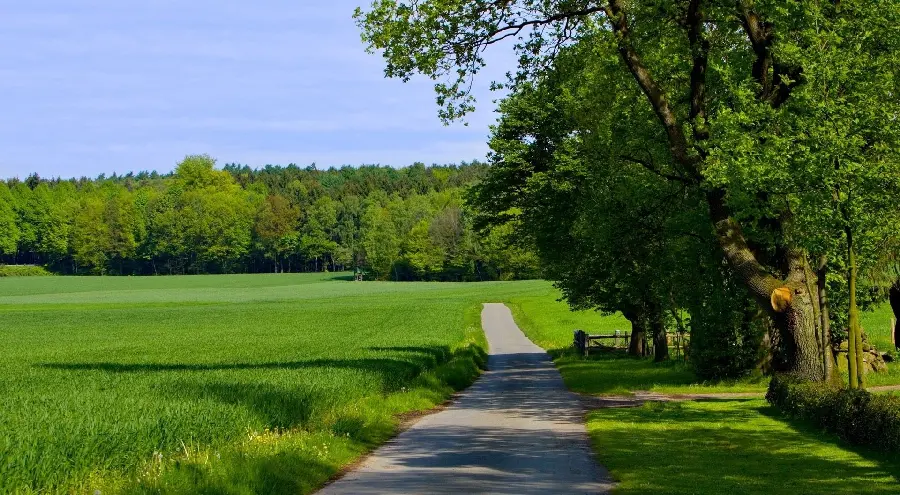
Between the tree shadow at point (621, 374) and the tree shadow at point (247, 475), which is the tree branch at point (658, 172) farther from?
the tree shadow at point (247, 475)

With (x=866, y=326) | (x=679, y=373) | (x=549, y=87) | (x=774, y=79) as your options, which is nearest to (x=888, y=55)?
(x=774, y=79)

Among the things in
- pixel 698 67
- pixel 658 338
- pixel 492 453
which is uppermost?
pixel 698 67

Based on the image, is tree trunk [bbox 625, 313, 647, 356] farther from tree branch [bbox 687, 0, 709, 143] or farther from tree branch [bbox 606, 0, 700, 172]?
tree branch [bbox 606, 0, 700, 172]

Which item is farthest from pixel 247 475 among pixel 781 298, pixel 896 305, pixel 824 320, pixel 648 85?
pixel 896 305

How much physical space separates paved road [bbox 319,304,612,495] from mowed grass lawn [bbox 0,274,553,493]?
0.81 metres

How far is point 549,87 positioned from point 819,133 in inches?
333

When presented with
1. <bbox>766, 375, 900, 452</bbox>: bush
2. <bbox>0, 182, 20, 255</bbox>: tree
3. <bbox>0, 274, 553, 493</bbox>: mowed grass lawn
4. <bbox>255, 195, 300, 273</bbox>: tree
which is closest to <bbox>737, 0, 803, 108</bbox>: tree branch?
<bbox>766, 375, 900, 452</bbox>: bush

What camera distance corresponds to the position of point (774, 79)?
22.1m

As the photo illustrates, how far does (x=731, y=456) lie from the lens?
14992mm

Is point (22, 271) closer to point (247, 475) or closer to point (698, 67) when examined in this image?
point (698, 67)

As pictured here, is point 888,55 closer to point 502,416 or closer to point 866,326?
point 502,416

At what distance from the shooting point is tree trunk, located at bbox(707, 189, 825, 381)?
20484 millimetres

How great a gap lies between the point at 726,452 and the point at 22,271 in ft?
581

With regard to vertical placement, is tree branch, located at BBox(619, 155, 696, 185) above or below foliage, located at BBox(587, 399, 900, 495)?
Result: above
